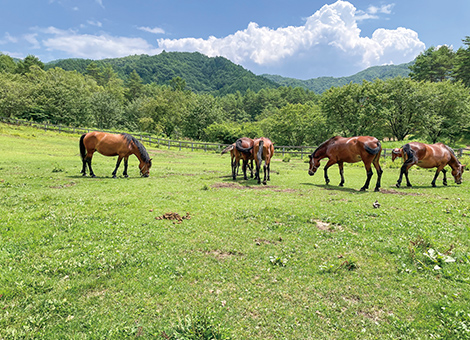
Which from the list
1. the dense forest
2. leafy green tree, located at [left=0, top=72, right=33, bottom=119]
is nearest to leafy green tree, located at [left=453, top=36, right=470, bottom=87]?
the dense forest

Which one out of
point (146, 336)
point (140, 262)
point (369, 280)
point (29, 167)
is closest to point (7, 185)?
point (29, 167)

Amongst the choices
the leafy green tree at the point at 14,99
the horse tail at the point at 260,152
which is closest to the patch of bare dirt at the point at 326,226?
the horse tail at the point at 260,152

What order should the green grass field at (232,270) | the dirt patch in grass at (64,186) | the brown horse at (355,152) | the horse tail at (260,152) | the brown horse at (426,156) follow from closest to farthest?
1. the green grass field at (232,270)
2. the dirt patch in grass at (64,186)
3. the brown horse at (355,152)
4. the brown horse at (426,156)
5. the horse tail at (260,152)

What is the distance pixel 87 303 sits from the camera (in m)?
3.46

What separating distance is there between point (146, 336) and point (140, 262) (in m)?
1.87

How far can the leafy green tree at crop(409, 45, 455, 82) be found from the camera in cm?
5925

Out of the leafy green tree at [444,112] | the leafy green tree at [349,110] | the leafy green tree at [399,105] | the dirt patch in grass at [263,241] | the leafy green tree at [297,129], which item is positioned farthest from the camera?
the leafy green tree at [297,129]

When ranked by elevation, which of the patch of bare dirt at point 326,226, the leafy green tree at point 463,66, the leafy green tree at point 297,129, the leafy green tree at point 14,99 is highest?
the leafy green tree at point 463,66

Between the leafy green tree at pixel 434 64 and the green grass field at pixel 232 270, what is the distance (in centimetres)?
7304

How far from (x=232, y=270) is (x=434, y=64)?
83.8 meters

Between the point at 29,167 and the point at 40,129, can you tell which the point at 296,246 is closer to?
the point at 29,167

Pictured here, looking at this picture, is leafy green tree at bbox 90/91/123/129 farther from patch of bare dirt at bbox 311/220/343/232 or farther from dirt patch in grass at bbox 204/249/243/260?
patch of bare dirt at bbox 311/220/343/232

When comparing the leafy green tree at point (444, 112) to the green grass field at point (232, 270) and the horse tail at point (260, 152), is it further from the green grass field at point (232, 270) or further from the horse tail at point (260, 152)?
the green grass field at point (232, 270)

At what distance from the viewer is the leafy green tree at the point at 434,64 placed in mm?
59250
